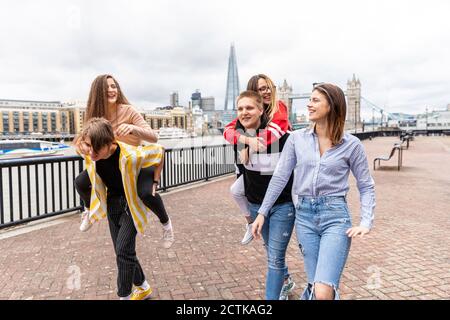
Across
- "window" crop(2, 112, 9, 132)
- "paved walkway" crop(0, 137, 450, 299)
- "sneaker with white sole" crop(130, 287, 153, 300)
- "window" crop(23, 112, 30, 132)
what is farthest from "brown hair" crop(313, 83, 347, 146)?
"window" crop(23, 112, 30, 132)

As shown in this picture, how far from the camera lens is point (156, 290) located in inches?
139

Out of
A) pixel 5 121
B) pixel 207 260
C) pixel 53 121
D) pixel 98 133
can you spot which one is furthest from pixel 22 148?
pixel 53 121

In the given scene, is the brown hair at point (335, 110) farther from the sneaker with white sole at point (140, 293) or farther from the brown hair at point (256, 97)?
the sneaker with white sole at point (140, 293)

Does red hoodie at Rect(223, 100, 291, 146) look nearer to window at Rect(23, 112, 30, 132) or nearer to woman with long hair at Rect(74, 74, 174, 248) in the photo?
woman with long hair at Rect(74, 74, 174, 248)

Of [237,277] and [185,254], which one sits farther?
[185,254]

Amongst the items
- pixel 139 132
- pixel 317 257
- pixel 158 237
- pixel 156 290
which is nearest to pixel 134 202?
pixel 139 132

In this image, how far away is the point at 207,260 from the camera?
4.34 meters

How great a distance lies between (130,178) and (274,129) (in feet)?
3.91

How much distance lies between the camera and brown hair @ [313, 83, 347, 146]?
89.0 inches

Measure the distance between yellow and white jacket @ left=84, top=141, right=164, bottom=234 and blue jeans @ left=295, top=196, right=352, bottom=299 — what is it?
128 centimetres

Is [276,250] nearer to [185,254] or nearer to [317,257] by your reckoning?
[317,257]

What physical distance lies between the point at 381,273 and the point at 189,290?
213 cm

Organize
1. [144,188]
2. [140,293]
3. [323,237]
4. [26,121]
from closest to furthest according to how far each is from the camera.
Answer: [323,237] < [144,188] < [140,293] < [26,121]

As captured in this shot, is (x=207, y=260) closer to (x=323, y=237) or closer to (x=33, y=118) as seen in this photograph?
(x=323, y=237)
